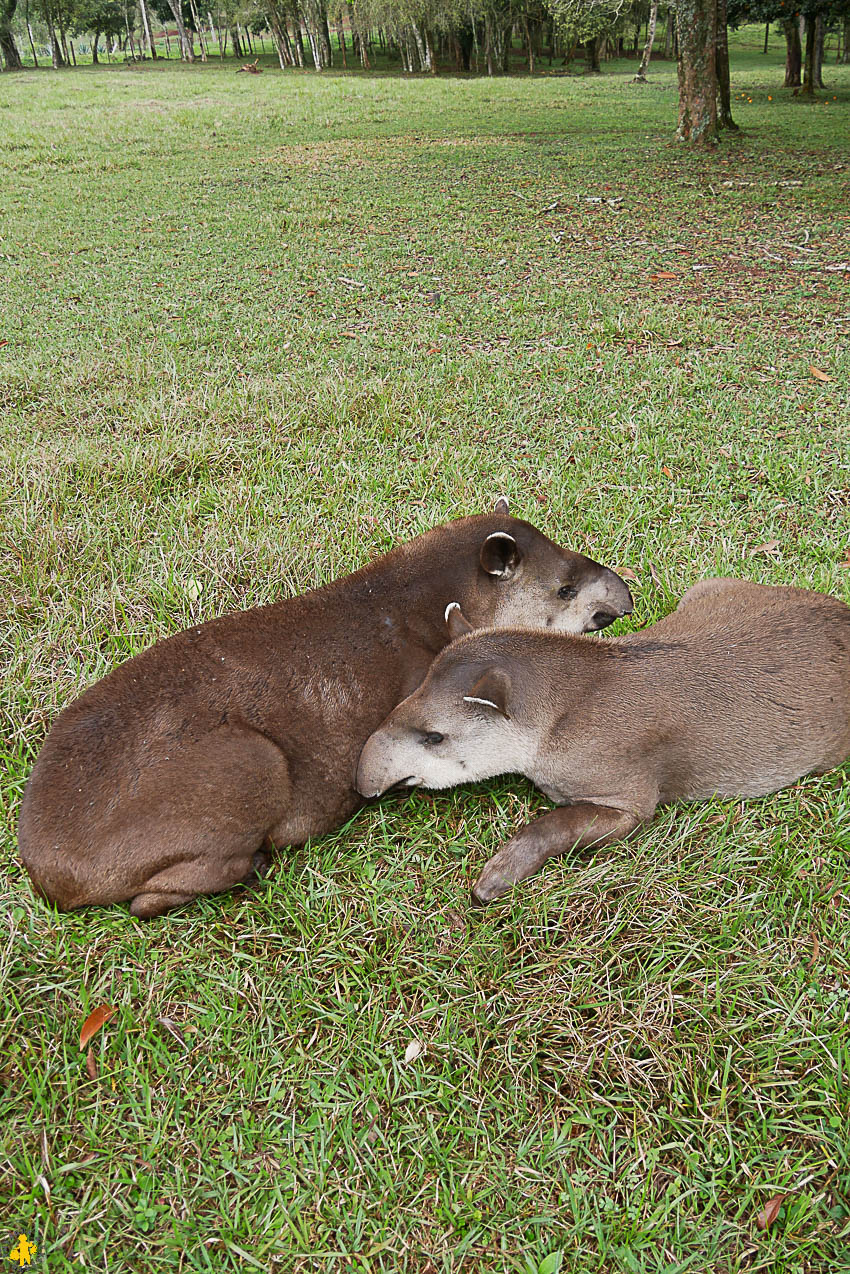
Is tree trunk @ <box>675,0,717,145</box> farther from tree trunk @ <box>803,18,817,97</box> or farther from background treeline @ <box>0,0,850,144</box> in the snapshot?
tree trunk @ <box>803,18,817,97</box>

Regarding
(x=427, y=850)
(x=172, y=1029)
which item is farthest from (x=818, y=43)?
(x=172, y=1029)

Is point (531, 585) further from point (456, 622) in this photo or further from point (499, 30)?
point (499, 30)

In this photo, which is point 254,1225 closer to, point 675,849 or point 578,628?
point 675,849

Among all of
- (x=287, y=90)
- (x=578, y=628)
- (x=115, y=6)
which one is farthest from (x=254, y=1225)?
(x=115, y=6)

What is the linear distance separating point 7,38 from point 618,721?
7386 cm

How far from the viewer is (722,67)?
15664 millimetres

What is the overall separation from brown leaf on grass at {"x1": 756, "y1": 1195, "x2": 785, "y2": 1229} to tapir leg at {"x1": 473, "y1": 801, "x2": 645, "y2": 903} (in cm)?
132

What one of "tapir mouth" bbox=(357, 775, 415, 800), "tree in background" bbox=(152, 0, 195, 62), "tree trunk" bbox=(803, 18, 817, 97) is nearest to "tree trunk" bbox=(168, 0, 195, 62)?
"tree in background" bbox=(152, 0, 195, 62)

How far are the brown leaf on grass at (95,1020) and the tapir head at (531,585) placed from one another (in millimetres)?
2356

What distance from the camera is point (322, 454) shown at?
6.49m

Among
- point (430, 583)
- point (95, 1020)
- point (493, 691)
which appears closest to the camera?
point (95, 1020)

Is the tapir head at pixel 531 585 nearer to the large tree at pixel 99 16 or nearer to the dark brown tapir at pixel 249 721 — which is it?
the dark brown tapir at pixel 249 721

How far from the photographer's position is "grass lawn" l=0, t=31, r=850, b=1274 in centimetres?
254

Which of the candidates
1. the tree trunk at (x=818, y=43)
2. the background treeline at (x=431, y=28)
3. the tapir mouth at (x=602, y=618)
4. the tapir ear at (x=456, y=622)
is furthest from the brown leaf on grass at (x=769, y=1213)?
the tree trunk at (x=818, y=43)
